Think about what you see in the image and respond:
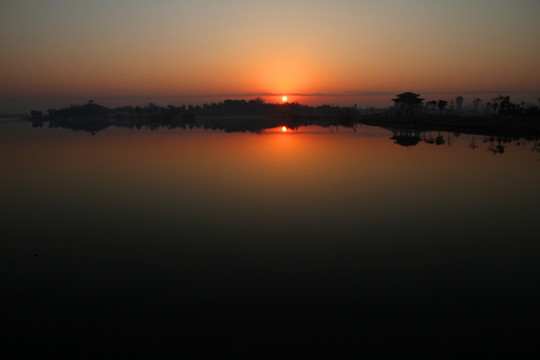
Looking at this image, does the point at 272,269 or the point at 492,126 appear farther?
the point at 492,126

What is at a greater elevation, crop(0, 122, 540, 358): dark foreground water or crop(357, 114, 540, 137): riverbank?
crop(357, 114, 540, 137): riverbank

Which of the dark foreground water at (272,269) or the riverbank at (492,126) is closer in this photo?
the dark foreground water at (272,269)

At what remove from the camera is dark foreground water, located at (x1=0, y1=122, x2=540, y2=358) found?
5.28 metres

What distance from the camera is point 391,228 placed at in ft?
32.8

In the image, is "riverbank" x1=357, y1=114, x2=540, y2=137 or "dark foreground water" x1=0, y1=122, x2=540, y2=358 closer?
"dark foreground water" x1=0, y1=122, x2=540, y2=358

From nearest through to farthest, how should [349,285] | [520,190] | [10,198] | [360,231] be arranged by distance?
[349,285] < [360,231] < [10,198] < [520,190]

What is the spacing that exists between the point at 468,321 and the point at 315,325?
2.47 meters

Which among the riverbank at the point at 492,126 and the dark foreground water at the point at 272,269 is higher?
the riverbank at the point at 492,126

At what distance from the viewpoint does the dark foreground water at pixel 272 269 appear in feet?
17.3

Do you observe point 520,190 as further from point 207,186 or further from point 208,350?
point 208,350

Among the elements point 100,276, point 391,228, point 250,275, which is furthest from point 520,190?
point 100,276

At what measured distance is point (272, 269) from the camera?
7.50 meters

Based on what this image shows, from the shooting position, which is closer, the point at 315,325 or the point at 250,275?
the point at 315,325

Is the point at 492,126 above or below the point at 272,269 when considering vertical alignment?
above
